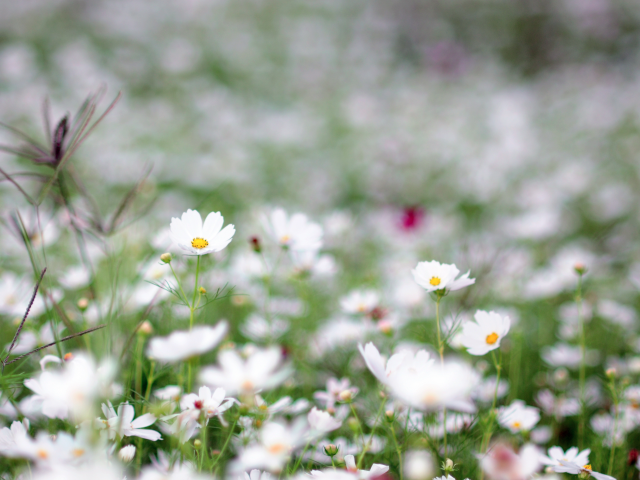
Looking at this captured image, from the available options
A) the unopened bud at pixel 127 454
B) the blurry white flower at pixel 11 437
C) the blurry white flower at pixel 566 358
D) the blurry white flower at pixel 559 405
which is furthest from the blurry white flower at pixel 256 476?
the blurry white flower at pixel 566 358

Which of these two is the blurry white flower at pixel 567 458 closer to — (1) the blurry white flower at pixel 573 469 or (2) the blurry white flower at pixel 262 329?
(1) the blurry white flower at pixel 573 469

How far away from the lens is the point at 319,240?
88cm

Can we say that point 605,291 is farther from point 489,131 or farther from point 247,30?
point 247,30

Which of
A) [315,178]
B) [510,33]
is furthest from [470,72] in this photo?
[315,178]

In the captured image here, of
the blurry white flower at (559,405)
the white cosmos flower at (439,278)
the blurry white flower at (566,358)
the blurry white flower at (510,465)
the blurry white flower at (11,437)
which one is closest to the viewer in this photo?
the blurry white flower at (510,465)

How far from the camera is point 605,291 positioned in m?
1.59

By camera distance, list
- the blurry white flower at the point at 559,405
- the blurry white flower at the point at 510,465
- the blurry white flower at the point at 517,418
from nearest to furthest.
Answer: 1. the blurry white flower at the point at 510,465
2. the blurry white flower at the point at 517,418
3. the blurry white flower at the point at 559,405

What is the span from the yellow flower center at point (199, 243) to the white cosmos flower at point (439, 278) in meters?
0.30

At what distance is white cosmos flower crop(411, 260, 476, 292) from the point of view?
660 millimetres

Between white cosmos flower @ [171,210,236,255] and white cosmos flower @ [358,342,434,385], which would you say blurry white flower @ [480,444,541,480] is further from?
white cosmos flower @ [171,210,236,255]

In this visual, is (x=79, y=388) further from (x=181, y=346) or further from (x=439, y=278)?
(x=439, y=278)

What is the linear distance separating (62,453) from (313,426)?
0.29m

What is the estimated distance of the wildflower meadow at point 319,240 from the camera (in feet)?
2.11

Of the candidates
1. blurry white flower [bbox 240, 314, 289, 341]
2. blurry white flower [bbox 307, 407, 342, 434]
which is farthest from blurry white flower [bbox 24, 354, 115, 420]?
blurry white flower [bbox 240, 314, 289, 341]
